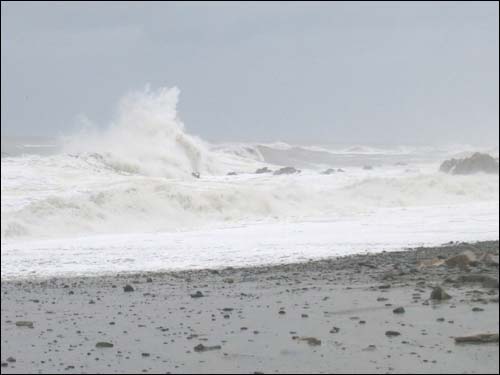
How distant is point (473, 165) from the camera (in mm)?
27141

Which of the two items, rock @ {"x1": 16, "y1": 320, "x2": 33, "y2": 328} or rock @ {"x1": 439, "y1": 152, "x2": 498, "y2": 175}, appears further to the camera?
rock @ {"x1": 439, "y1": 152, "x2": 498, "y2": 175}

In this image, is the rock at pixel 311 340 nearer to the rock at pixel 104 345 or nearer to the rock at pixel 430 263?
the rock at pixel 104 345

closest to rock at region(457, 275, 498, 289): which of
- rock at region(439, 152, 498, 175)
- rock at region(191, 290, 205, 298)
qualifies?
rock at region(191, 290, 205, 298)

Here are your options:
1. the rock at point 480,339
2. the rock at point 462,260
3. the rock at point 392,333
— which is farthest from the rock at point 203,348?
the rock at point 462,260

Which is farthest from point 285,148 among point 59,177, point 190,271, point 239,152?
point 190,271

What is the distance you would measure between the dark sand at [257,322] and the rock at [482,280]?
42 mm

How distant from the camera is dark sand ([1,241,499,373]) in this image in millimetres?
5715

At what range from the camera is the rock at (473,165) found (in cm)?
2628

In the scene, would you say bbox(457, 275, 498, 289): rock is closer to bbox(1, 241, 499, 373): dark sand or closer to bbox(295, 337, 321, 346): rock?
bbox(1, 241, 499, 373): dark sand

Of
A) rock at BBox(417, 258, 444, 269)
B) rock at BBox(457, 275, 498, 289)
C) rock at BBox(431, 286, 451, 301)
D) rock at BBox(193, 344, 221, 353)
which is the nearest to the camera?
rock at BBox(193, 344, 221, 353)

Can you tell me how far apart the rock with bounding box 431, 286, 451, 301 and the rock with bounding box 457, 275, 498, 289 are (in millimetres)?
623

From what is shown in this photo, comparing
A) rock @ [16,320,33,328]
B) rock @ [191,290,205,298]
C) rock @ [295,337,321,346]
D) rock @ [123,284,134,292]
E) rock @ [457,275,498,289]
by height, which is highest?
rock @ [457,275,498,289]

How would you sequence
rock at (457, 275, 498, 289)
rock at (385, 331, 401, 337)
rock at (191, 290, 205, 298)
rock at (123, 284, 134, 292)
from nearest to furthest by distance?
1. rock at (385, 331, 401, 337)
2. rock at (457, 275, 498, 289)
3. rock at (191, 290, 205, 298)
4. rock at (123, 284, 134, 292)

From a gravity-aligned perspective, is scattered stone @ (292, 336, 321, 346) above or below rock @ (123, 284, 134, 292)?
below
